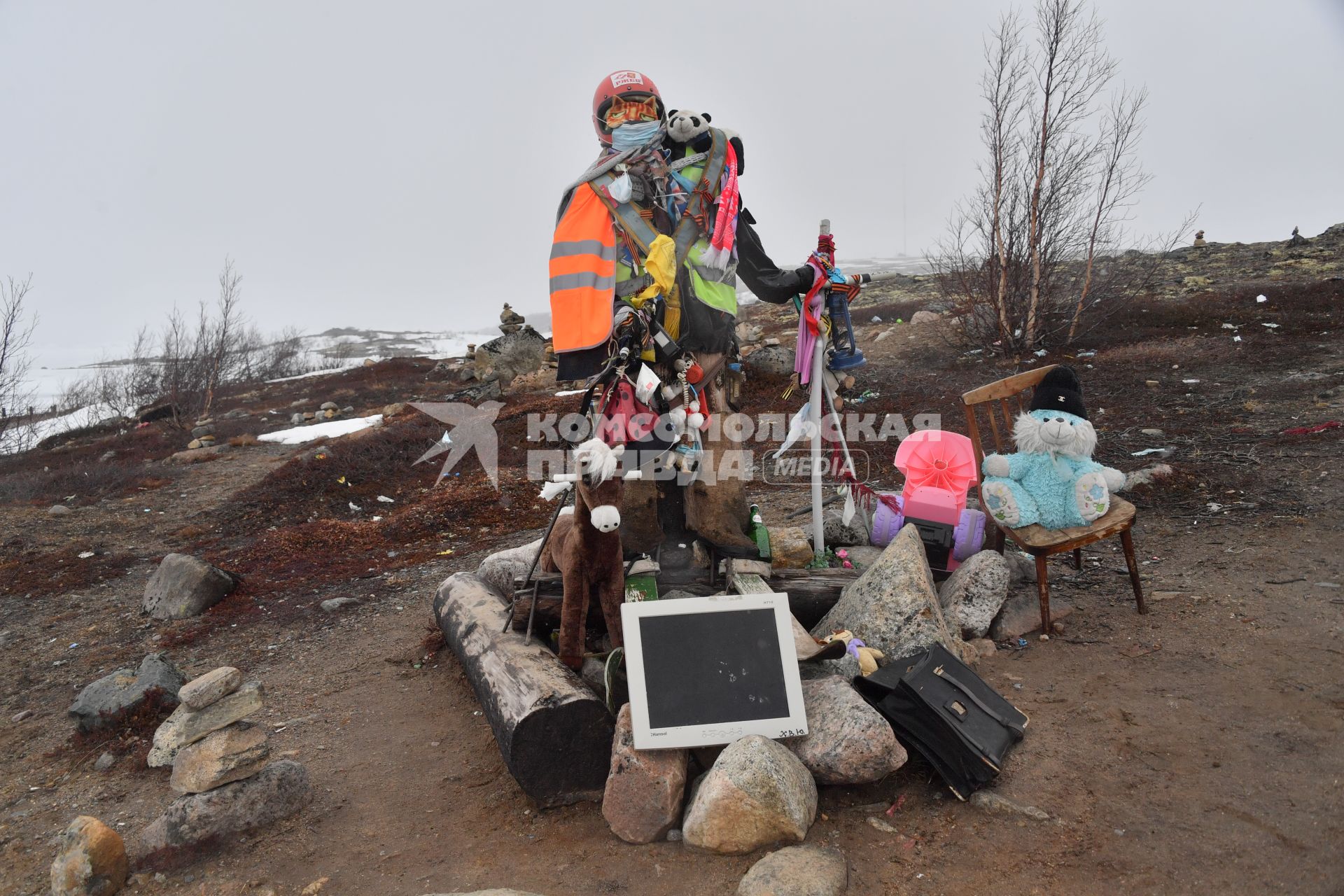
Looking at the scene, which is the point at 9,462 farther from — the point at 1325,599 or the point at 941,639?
the point at 1325,599

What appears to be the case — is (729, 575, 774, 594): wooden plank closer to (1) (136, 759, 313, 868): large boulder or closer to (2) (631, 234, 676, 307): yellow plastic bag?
(2) (631, 234, 676, 307): yellow plastic bag

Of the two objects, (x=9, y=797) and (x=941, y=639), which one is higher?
(x=941, y=639)

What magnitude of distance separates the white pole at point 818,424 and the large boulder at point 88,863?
143 inches

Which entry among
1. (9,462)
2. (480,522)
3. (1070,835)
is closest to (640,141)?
(1070,835)

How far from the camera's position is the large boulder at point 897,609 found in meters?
3.71

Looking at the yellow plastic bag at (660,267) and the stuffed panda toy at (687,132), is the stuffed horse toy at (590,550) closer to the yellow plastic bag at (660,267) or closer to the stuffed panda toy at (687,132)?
the yellow plastic bag at (660,267)

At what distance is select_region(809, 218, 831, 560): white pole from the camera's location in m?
4.60

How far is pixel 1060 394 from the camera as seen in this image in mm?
4309

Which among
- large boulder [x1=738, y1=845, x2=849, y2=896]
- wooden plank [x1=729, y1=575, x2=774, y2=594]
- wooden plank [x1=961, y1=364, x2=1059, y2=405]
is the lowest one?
large boulder [x1=738, y1=845, x2=849, y2=896]

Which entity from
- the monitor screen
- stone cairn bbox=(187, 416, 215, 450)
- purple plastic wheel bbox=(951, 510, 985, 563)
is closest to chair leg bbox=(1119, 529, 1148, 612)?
purple plastic wheel bbox=(951, 510, 985, 563)

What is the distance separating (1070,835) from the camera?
8.52 ft

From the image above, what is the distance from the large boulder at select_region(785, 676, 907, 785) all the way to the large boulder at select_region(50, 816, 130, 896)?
2586mm

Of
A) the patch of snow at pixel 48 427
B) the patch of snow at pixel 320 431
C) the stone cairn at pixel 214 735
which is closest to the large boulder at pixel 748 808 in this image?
the stone cairn at pixel 214 735

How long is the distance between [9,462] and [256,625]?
12.4m
